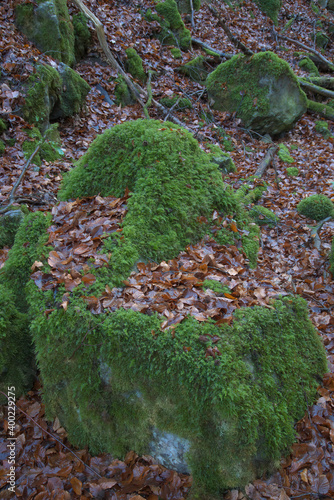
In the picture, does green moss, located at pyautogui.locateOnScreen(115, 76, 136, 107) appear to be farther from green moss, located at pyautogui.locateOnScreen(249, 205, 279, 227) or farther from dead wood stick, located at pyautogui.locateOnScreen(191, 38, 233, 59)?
green moss, located at pyautogui.locateOnScreen(249, 205, 279, 227)

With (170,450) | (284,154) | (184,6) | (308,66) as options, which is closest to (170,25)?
(184,6)

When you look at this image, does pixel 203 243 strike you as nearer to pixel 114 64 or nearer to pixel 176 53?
pixel 114 64

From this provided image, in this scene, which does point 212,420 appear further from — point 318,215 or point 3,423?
point 318,215

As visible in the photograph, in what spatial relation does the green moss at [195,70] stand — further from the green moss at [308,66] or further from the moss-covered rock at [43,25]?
the green moss at [308,66]

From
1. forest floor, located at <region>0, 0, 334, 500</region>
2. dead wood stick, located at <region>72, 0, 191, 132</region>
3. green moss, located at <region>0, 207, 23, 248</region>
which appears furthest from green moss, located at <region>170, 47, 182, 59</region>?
green moss, located at <region>0, 207, 23, 248</region>

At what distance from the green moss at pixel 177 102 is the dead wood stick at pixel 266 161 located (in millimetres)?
2641

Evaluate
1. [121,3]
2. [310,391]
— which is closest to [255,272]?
[310,391]

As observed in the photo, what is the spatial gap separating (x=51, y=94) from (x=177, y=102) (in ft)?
12.3

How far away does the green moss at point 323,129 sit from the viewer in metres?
9.83

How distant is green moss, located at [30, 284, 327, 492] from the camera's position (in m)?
2.27

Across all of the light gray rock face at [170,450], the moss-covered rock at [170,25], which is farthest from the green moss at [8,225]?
the moss-covered rock at [170,25]

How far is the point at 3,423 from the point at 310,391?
2.91m

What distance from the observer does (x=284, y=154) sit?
8.64 metres

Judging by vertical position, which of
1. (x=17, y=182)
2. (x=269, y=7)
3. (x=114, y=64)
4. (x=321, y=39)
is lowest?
(x=17, y=182)
